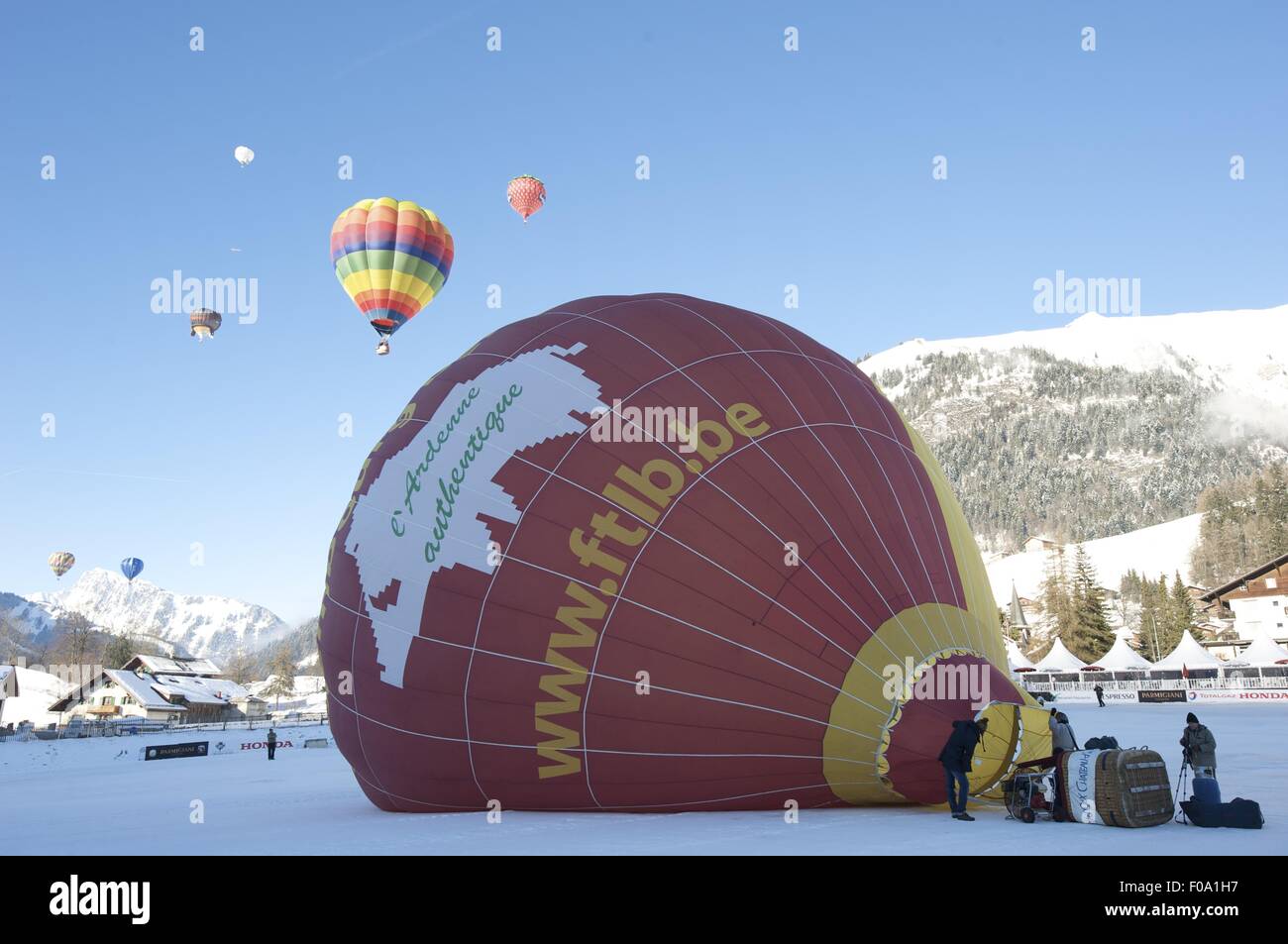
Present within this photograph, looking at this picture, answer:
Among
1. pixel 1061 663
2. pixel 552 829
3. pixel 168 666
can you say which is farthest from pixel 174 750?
pixel 168 666

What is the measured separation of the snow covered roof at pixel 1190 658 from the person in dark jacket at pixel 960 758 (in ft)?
134

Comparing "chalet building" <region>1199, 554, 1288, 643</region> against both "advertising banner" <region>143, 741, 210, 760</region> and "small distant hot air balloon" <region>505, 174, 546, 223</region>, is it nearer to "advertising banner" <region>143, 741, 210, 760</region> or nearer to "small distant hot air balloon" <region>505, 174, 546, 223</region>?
"small distant hot air balloon" <region>505, 174, 546, 223</region>

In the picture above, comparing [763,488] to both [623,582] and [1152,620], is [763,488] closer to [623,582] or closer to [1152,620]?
[623,582]

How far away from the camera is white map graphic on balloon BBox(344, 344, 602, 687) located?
30.2ft

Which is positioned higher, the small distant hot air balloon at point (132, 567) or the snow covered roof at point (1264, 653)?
the small distant hot air balloon at point (132, 567)

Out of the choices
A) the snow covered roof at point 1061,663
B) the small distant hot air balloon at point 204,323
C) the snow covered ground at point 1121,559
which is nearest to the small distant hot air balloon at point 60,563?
the small distant hot air balloon at point 204,323

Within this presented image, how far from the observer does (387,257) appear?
96.2ft

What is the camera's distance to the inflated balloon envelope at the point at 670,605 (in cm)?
831

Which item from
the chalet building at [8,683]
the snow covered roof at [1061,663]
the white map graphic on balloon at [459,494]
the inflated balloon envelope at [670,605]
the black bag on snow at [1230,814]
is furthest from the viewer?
the chalet building at [8,683]

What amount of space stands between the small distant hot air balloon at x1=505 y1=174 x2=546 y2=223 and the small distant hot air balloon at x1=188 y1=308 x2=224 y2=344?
799 inches

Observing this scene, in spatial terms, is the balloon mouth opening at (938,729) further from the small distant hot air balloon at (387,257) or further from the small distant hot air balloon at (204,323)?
the small distant hot air balloon at (204,323)

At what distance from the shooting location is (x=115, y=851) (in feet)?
26.7

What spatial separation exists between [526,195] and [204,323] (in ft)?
69.7
